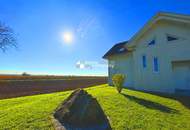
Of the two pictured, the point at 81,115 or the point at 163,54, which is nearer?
the point at 81,115

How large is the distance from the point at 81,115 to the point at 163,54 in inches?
449

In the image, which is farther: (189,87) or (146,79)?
(146,79)

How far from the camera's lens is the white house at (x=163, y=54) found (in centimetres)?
1669

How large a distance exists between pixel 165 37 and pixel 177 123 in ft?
33.6

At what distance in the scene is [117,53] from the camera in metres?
24.7

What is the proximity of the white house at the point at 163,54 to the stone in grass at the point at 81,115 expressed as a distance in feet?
33.0

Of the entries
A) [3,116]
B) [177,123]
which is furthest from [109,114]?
[3,116]

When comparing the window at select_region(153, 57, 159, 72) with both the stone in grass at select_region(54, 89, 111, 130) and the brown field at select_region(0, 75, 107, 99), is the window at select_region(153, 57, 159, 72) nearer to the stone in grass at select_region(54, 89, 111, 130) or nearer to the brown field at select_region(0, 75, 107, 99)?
the stone in grass at select_region(54, 89, 111, 130)

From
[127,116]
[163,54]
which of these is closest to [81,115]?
[127,116]

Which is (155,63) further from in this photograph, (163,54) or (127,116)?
(127,116)

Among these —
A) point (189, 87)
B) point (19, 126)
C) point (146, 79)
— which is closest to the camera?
point (19, 126)

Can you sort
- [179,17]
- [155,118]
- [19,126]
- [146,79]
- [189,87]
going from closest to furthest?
[19,126] → [155,118] → [179,17] → [189,87] → [146,79]

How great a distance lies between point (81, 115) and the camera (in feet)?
30.0

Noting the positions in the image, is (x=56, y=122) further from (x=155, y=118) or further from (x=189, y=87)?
(x=189, y=87)
